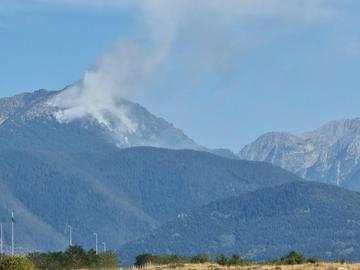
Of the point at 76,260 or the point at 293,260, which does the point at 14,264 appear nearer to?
the point at 293,260

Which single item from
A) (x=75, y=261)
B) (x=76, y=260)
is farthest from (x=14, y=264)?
(x=76, y=260)

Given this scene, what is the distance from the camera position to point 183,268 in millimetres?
112188

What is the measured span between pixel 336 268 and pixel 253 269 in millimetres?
8915

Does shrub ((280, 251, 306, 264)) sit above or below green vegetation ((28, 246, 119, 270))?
below

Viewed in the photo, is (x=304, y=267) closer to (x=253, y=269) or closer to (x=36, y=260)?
(x=253, y=269)

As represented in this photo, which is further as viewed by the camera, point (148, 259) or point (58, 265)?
point (148, 259)

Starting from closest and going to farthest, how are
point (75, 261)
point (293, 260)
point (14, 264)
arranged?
point (14, 264)
point (293, 260)
point (75, 261)

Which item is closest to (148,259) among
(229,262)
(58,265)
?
(58,265)

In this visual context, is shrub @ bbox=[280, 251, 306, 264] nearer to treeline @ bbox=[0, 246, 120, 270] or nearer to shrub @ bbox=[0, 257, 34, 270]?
treeline @ bbox=[0, 246, 120, 270]

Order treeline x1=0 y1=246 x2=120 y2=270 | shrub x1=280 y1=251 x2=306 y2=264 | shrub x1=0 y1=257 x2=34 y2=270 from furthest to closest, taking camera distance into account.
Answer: treeline x1=0 y1=246 x2=120 y2=270 → shrub x1=280 y1=251 x2=306 y2=264 → shrub x1=0 y1=257 x2=34 y2=270

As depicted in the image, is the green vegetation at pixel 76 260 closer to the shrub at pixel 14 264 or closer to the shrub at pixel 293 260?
the shrub at pixel 293 260

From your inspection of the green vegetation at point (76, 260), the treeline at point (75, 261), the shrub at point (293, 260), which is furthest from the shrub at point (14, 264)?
the green vegetation at point (76, 260)

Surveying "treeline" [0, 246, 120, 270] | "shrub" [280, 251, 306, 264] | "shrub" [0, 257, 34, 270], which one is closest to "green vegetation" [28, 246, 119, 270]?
"treeline" [0, 246, 120, 270]

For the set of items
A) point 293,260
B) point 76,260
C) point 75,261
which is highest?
point 76,260
